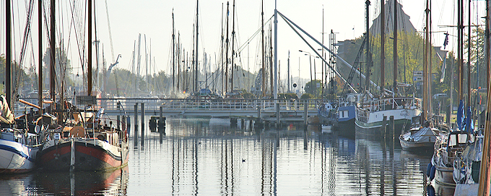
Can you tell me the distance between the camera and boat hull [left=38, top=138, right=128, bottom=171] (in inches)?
1005

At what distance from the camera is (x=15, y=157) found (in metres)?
25.1

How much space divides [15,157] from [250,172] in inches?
397

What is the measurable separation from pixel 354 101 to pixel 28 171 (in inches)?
1404

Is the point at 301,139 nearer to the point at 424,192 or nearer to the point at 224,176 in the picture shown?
the point at 224,176

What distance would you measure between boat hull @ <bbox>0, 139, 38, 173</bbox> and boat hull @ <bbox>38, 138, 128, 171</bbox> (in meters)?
0.59

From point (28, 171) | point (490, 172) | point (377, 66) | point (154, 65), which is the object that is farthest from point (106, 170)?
point (154, 65)

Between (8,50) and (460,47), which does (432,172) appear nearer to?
(460,47)

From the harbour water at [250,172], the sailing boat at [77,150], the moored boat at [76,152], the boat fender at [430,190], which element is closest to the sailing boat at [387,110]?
the harbour water at [250,172]

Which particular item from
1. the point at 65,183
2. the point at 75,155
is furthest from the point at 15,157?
the point at 65,183

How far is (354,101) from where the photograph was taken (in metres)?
55.7

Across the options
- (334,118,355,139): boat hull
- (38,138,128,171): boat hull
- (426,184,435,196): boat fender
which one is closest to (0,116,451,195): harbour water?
(426,184,435,196): boat fender

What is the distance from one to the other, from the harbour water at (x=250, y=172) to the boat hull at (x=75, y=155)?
15.6 inches

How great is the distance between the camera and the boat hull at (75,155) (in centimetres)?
2553

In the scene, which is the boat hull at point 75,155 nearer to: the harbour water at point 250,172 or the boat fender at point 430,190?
the harbour water at point 250,172
